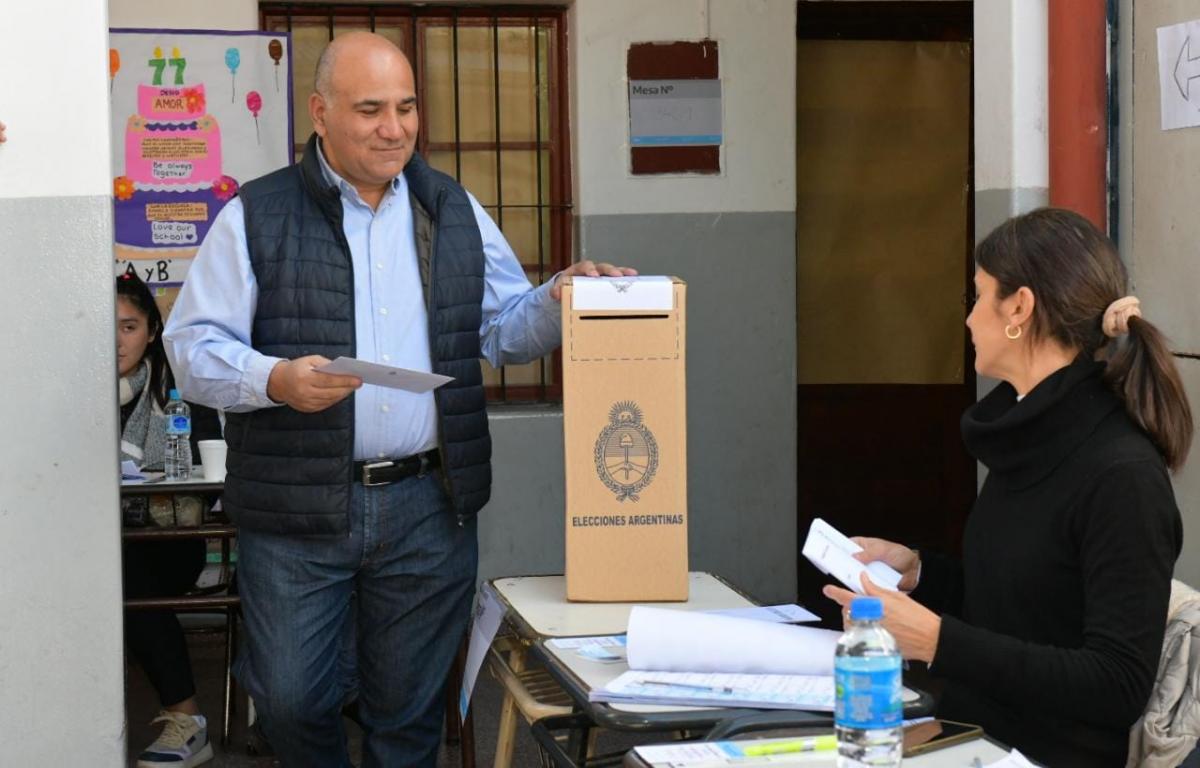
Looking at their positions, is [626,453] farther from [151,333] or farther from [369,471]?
[151,333]

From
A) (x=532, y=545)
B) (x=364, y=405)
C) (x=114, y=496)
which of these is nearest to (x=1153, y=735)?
(x=364, y=405)

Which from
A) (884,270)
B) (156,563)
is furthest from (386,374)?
(884,270)

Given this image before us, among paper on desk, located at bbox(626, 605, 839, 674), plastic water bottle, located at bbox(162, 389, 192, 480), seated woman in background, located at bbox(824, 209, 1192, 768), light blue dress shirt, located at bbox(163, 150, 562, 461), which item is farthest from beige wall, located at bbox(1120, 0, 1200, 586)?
plastic water bottle, located at bbox(162, 389, 192, 480)

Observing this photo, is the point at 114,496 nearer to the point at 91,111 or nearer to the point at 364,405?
the point at 364,405

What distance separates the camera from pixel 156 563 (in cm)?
462

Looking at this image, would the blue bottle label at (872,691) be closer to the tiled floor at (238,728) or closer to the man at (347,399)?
the man at (347,399)

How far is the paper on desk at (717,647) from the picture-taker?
2.18 m

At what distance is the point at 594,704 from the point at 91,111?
1939mm

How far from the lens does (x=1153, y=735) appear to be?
2172 millimetres

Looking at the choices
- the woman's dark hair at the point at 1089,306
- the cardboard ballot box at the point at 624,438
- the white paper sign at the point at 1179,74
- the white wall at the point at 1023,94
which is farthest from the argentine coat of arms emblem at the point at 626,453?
the white paper sign at the point at 1179,74

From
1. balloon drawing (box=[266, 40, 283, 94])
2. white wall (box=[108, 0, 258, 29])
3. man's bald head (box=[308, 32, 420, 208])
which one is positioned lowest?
man's bald head (box=[308, 32, 420, 208])

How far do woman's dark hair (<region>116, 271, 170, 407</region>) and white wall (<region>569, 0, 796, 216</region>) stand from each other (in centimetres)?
170

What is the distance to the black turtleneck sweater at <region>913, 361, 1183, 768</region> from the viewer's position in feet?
6.91

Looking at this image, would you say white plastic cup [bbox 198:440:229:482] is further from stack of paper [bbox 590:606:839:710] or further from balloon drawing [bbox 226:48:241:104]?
stack of paper [bbox 590:606:839:710]
